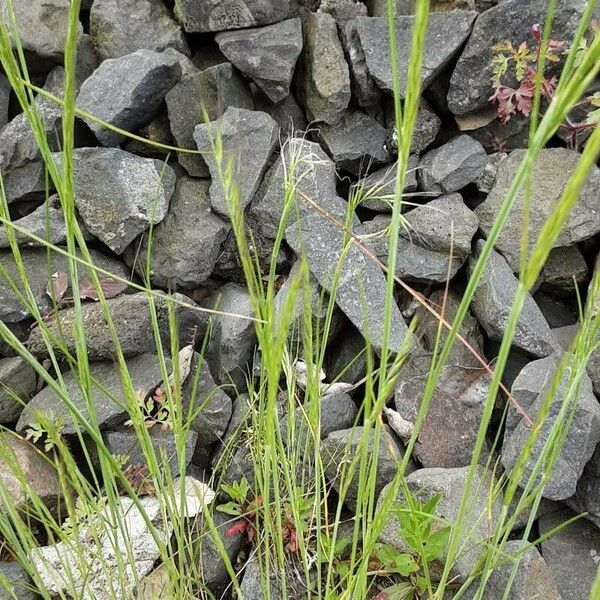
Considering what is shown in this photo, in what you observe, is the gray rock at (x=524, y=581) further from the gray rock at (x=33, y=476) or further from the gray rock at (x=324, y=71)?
the gray rock at (x=324, y=71)

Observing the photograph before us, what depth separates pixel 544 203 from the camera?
86.7 inches

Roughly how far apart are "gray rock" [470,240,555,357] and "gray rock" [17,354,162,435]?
3.41 ft

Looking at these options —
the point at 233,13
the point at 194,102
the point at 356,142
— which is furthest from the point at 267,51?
the point at 356,142

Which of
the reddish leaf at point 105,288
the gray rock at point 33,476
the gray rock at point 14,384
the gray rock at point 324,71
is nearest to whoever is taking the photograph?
the gray rock at point 33,476

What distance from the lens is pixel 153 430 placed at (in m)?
2.02

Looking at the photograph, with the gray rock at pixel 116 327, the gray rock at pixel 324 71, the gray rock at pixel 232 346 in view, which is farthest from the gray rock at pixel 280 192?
the gray rock at pixel 116 327

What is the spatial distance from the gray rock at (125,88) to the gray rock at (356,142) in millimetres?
585

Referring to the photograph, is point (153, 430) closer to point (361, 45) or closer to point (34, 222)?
point (34, 222)

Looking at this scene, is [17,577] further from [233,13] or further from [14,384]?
[233,13]

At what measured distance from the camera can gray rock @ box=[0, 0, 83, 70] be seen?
7.61ft

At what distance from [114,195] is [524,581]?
1.64m

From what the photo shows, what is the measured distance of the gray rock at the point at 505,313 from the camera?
2.05 m

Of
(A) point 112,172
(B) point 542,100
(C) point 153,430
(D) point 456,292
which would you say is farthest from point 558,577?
(A) point 112,172

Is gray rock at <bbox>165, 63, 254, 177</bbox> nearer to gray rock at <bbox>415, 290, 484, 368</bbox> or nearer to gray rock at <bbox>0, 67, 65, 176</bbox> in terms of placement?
gray rock at <bbox>0, 67, 65, 176</bbox>
